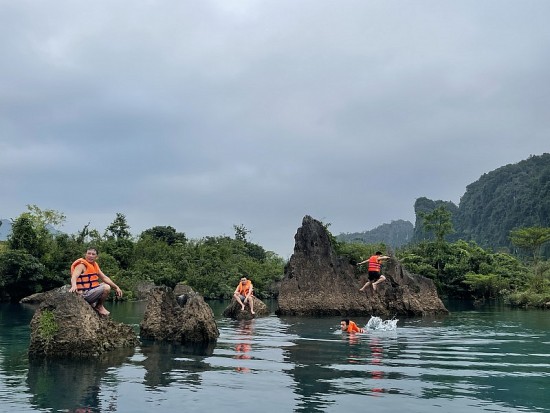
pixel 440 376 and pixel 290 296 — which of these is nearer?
pixel 440 376

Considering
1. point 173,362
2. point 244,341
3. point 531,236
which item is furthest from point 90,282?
point 531,236

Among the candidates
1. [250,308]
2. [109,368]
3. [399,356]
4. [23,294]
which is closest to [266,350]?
[399,356]

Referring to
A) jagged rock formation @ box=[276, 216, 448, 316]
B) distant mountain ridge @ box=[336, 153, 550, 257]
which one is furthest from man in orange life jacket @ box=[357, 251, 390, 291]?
distant mountain ridge @ box=[336, 153, 550, 257]

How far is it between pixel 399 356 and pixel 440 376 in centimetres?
248

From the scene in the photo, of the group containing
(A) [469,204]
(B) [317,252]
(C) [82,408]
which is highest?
(A) [469,204]

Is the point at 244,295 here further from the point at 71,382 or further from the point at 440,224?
the point at 440,224

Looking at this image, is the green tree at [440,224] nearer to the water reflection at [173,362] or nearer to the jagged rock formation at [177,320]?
the jagged rock formation at [177,320]

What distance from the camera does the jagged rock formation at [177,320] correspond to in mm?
14828

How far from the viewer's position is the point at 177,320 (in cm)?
1512

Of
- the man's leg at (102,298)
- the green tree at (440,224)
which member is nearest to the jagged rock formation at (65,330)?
the man's leg at (102,298)

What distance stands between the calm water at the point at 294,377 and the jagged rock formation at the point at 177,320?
0.71 m

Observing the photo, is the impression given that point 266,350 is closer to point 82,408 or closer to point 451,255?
point 82,408

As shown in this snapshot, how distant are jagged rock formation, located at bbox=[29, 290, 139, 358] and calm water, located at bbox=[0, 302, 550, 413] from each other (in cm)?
→ 44

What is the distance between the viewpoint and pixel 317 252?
27.4 metres
